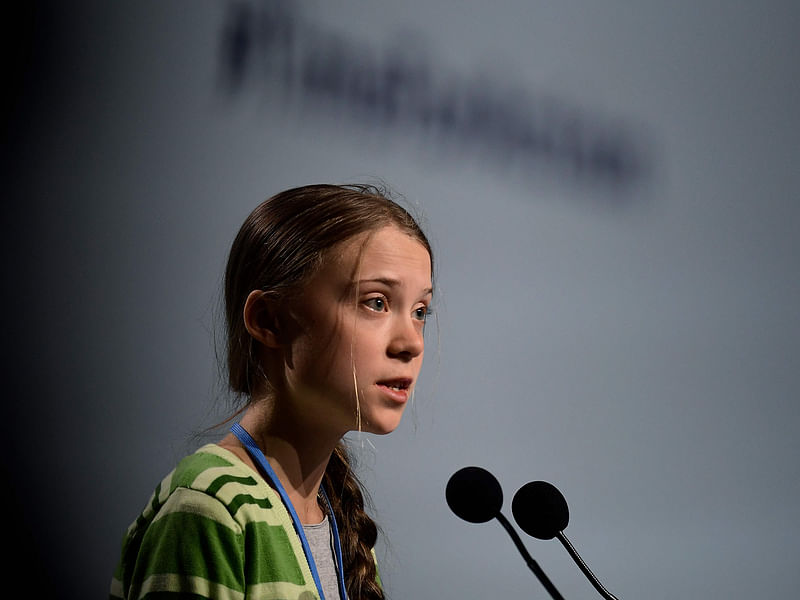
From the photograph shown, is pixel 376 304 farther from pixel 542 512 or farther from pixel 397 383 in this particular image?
pixel 542 512

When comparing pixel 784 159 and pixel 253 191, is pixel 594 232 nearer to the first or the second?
pixel 784 159

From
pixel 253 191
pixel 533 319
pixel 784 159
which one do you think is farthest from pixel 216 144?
pixel 784 159

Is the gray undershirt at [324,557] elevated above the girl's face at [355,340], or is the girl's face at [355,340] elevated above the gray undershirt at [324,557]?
the girl's face at [355,340]

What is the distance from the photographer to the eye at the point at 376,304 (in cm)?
75

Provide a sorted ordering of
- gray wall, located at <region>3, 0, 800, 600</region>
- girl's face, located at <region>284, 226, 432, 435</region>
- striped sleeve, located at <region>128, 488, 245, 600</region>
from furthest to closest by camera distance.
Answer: gray wall, located at <region>3, 0, 800, 600</region> < girl's face, located at <region>284, 226, 432, 435</region> < striped sleeve, located at <region>128, 488, 245, 600</region>

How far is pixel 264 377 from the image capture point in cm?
78

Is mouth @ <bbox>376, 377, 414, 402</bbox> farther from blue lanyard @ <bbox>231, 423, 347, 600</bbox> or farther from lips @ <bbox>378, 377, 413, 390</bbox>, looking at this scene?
blue lanyard @ <bbox>231, 423, 347, 600</bbox>

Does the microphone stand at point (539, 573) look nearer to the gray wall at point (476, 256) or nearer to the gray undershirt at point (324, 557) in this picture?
the gray undershirt at point (324, 557)

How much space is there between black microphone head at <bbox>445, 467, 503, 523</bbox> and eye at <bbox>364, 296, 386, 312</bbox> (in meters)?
0.17

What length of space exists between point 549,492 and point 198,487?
32cm

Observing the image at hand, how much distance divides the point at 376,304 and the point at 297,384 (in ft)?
0.35

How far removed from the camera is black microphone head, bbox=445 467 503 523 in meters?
0.75

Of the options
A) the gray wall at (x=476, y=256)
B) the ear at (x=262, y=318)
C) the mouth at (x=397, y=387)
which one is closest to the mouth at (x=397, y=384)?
the mouth at (x=397, y=387)

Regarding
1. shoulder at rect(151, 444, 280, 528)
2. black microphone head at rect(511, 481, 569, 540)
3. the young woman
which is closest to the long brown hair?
the young woman
